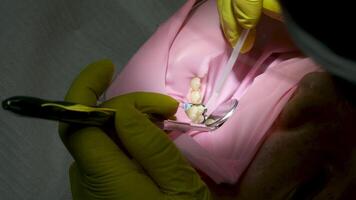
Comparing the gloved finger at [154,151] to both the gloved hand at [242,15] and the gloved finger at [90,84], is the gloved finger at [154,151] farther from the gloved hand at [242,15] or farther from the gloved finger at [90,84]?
the gloved hand at [242,15]

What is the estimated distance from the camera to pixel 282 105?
0.53 m

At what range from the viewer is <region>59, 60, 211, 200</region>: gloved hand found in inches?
18.6

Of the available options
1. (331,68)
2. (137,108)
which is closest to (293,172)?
(137,108)

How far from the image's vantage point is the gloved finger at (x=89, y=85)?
0.50 metres

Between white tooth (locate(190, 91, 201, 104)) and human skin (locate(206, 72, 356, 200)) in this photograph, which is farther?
white tooth (locate(190, 91, 201, 104))

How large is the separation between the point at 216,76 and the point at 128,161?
206 mm

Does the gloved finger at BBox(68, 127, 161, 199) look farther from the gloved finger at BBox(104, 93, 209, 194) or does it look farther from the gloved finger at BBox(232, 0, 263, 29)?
the gloved finger at BBox(232, 0, 263, 29)

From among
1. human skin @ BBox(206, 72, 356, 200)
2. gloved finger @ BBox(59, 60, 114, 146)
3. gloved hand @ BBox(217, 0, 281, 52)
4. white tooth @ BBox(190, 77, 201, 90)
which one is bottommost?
human skin @ BBox(206, 72, 356, 200)

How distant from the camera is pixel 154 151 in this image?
484 mm

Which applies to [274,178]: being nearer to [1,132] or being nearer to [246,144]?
[246,144]

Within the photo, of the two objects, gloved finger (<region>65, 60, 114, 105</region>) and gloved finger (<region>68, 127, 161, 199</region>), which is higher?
gloved finger (<region>65, 60, 114, 105</region>)

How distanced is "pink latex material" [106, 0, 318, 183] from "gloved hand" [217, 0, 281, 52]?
0.03 metres

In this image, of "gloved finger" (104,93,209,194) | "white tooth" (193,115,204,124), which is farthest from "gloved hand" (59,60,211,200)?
"white tooth" (193,115,204,124)

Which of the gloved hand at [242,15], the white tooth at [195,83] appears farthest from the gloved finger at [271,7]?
the white tooth at [195,83]
